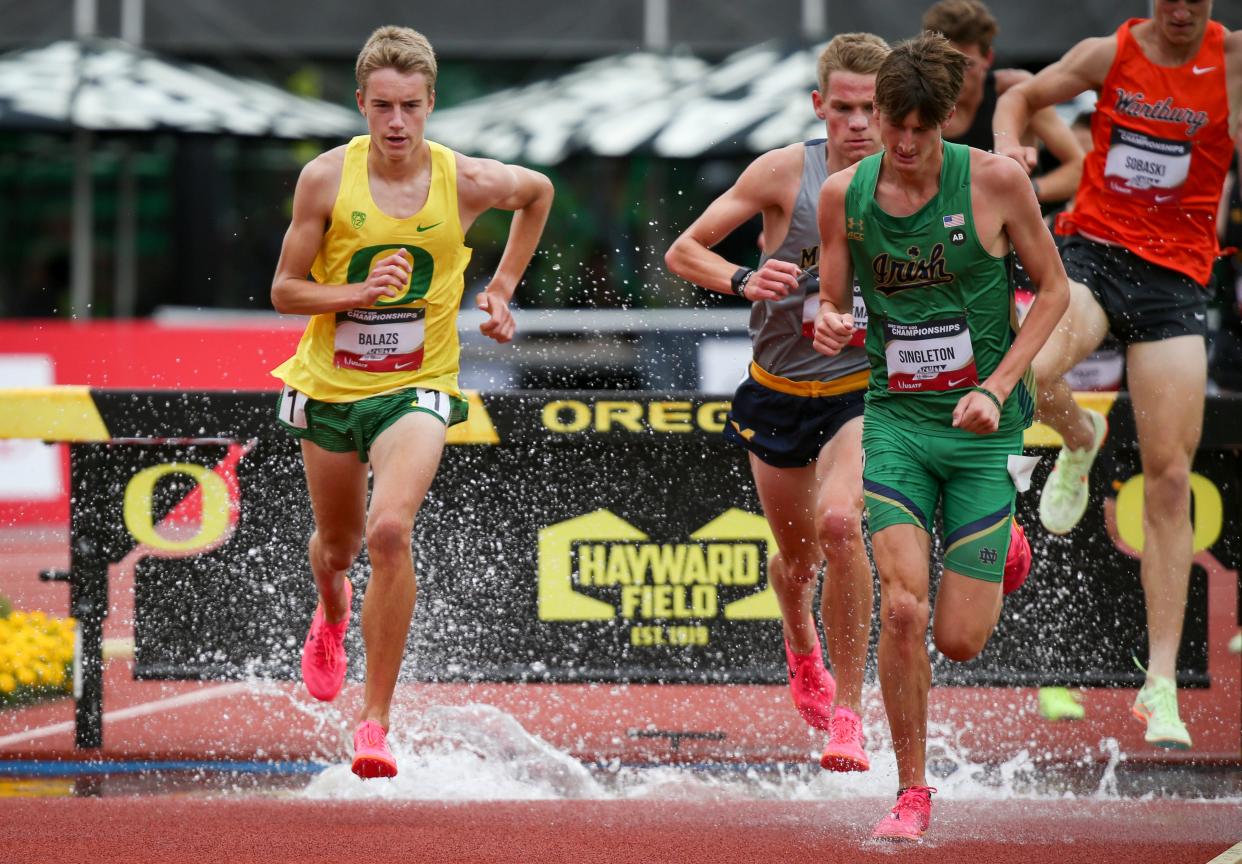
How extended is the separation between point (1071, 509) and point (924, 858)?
2305mm

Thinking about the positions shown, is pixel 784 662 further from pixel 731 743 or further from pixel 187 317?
pixel 187 317

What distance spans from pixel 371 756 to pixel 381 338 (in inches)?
55.6

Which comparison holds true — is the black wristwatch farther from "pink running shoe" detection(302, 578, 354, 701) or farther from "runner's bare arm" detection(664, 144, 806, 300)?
"pink running shoe" detection(302, 578, 354, 701)

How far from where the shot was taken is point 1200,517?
301 inches

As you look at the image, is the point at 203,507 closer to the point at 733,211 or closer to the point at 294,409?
the point at 294,409

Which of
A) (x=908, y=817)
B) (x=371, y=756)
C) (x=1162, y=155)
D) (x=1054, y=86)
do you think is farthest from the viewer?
(x=1054, y=86)

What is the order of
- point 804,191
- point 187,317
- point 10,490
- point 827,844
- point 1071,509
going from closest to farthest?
point 827,844
point 804,191
point 1071,509
point 10,490
point 187,317

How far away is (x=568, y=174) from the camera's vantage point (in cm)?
1820

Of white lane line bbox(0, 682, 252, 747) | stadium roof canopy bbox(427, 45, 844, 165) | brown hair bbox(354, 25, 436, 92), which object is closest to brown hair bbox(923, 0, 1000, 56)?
brown hair bbox(354, 25, 436, 92)

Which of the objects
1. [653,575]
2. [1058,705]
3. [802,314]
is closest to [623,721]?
[653,575]

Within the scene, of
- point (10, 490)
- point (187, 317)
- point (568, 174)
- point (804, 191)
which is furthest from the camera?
point (568, 174)

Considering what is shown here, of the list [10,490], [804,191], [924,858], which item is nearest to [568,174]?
[10,490]

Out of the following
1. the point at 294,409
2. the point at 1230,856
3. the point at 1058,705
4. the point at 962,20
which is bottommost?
the point at 1058,705

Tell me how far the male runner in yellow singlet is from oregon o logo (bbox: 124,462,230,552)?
4.08 feet
